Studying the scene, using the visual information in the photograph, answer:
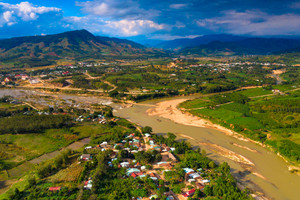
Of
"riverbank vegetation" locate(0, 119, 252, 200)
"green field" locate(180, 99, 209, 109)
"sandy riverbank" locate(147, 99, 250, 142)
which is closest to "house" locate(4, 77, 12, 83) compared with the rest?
"sandy riverbank" locate(147, 99, 250, 142)

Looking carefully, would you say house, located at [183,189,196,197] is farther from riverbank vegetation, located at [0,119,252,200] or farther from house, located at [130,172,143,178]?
house, located at [130,172,143,178]

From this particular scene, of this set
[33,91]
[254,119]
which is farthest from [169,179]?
[33,91]

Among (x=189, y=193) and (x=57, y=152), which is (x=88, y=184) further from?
(x=57, y=152)

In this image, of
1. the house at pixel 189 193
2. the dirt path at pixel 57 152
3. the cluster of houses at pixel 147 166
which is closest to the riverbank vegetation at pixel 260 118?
the cluster of houses at pixel 147 166

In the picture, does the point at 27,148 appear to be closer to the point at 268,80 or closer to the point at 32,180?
the point at 32,180

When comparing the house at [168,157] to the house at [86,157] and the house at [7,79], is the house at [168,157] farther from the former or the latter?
the house at [7,79]

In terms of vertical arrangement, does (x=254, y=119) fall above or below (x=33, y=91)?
below

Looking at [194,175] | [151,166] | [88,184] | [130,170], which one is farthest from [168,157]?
[88,184]
